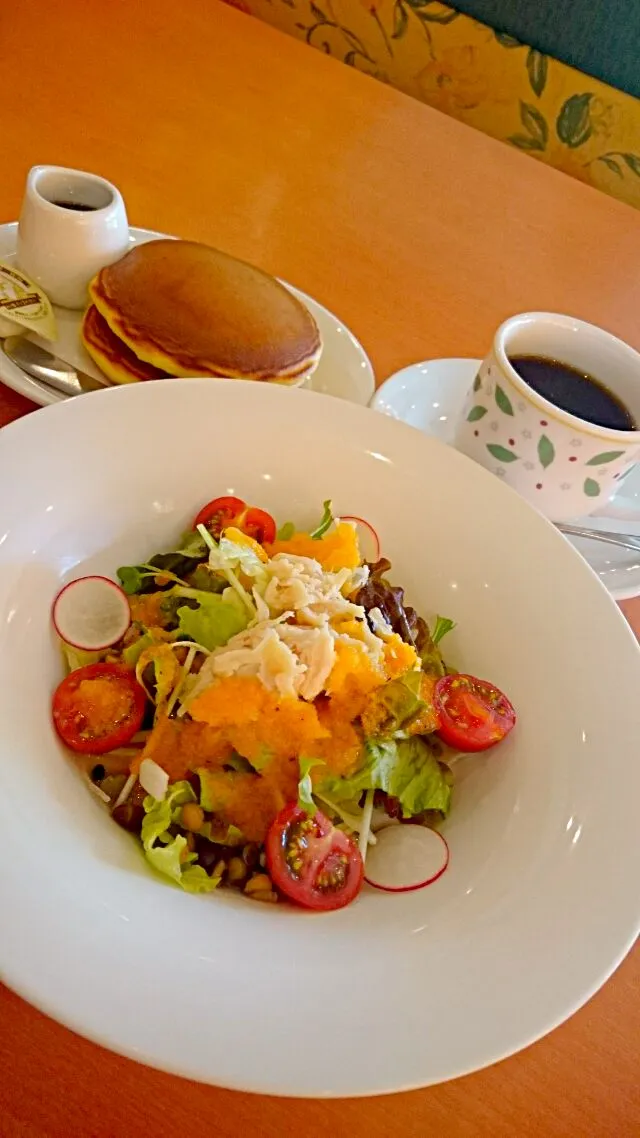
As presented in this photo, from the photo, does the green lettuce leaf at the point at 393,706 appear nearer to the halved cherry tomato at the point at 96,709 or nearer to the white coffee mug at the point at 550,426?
the halved cherry tomato at the point at 96,709

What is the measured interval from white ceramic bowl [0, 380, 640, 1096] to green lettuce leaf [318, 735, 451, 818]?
42 mm

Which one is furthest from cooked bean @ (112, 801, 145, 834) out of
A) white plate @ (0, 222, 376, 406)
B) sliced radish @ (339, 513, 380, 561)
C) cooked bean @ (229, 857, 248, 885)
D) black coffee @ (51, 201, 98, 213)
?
black coffee @ (51, 201, 98, 213)

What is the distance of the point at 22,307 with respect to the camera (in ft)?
4.38

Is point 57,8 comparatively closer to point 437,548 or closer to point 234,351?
point 234,351

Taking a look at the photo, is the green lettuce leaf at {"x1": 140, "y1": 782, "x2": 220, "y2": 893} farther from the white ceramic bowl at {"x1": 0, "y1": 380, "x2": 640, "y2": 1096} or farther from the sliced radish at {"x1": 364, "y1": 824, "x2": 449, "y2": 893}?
the sliced radish at {"x1": 364, "y1": 824, "x2": 449, "y2": 893}

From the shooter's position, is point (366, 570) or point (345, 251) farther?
point (345, 251)

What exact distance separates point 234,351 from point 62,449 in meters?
0.37

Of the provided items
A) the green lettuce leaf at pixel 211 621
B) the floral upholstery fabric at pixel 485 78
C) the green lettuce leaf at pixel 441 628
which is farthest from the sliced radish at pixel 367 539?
the floral upholstery fabric at pixel 485 78

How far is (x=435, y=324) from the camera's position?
1805mm

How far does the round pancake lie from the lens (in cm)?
132

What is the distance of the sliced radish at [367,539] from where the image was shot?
49.7 inches

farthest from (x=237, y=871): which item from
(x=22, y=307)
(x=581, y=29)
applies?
(x=581, y=29)

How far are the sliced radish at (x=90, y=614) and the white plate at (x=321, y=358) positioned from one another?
0.35 m

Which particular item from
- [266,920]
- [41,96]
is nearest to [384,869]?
[266,920]
